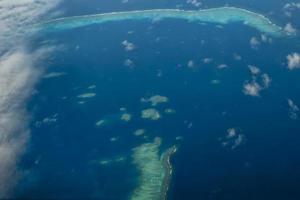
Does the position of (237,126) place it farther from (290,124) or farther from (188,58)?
(188,58)

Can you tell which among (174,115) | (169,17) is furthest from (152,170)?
(169,17)

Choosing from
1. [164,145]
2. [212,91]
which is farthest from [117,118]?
[212,91]

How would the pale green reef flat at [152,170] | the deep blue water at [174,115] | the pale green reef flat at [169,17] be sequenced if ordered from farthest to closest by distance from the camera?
the pale green reef flat at [169,17]
the deep blue water at [174,115]
the pale green reef flat at [152,170]

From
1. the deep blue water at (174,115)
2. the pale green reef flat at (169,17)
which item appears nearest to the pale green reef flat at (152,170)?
the deep blue water at (174,115)

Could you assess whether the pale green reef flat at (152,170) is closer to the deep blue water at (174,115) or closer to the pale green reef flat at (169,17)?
the deep blue water at (174,115)

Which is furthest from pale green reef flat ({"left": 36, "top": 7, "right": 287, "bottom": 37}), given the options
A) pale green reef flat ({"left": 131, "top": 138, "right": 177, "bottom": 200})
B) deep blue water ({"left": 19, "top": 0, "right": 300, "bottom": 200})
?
pale green reef flat ({"left": 131, "top": 138, "right": 177, "bottom": 200})

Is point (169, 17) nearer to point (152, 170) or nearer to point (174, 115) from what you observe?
point (174, 115)
